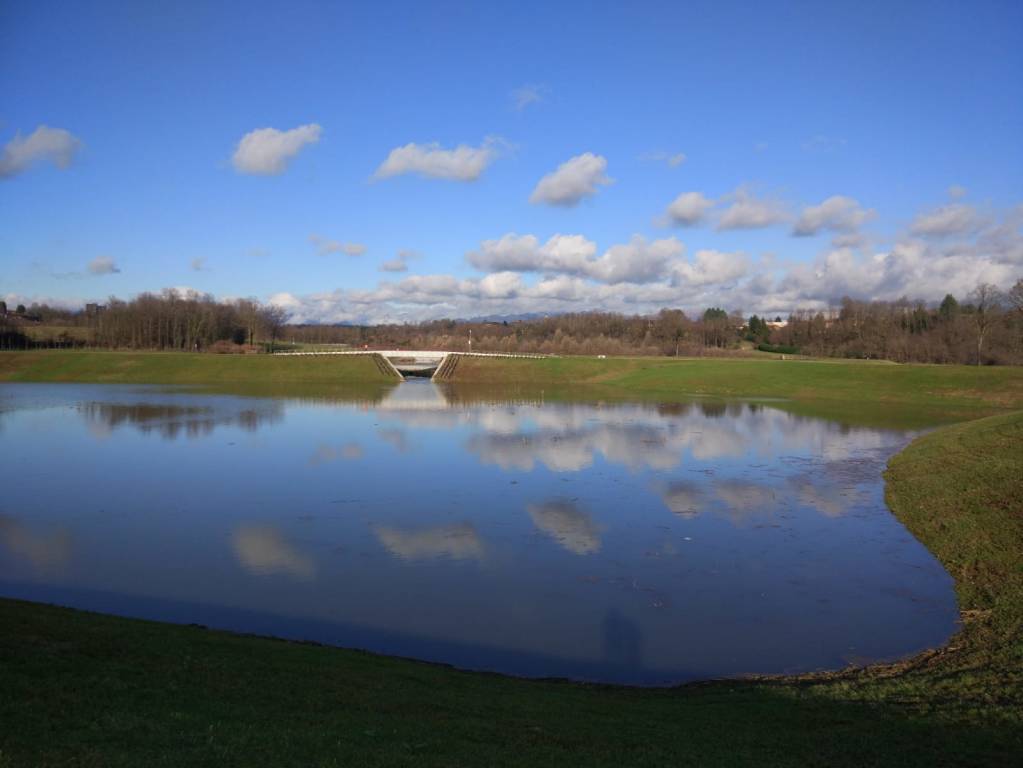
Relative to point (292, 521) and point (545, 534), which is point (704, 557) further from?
point (292, 521)

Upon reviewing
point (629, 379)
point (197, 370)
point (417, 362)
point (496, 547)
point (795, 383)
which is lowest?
point (496, 547)

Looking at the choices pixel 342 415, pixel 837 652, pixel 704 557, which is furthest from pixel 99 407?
pixel 837 652

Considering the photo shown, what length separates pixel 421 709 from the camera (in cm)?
875

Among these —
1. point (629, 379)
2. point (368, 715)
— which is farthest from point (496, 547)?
point (629, 379)

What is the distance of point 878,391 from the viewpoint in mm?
63438

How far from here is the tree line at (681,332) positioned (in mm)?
95188

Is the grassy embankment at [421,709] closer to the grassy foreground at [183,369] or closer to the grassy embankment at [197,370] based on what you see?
the grassy embankment at [197,370]

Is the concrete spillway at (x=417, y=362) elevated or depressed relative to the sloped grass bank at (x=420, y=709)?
elevated

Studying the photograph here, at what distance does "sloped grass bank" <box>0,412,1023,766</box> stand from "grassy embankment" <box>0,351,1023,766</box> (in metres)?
0.03

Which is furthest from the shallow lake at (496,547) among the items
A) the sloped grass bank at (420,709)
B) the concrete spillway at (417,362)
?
the concrete spillway at (417,362)

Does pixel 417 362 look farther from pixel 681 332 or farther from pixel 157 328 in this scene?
pixel 681 332

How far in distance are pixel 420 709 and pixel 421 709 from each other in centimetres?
1

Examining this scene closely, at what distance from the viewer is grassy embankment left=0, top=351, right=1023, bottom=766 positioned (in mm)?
7102

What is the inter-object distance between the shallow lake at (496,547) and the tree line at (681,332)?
7302 centimetres
